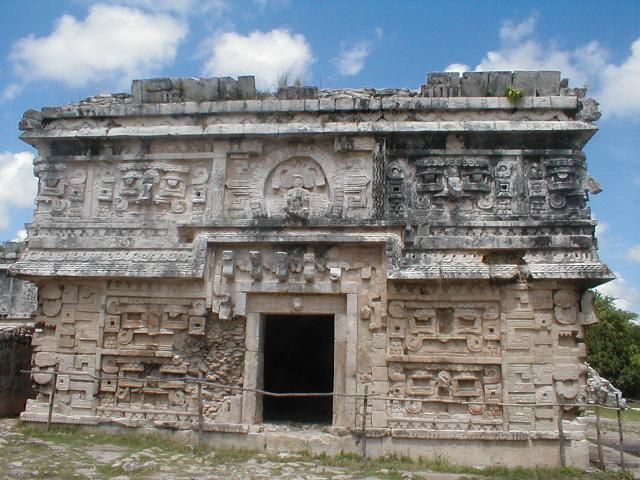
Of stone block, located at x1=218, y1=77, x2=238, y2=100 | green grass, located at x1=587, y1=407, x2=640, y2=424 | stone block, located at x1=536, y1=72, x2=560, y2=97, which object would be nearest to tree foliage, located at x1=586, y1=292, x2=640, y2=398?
green grass, located at x1=587, y1=407, x2=640, y2=424

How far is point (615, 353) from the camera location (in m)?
25.4

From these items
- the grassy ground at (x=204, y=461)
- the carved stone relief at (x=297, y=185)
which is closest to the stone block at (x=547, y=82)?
the carved stone relief at (x=297, y=185)

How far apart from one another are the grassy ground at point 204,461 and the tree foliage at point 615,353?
1872cm

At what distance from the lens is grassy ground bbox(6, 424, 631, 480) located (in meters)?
7.55

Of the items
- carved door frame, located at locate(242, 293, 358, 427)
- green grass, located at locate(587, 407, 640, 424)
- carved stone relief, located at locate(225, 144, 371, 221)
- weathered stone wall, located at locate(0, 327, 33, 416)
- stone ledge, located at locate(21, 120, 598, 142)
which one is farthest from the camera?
green grass, located at locate(587, 407, 640, 424)

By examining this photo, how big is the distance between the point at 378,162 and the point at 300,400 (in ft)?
20.2

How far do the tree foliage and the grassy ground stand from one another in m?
18.7

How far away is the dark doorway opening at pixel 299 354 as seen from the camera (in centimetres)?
1430

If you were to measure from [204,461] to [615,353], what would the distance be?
22419 millimetres

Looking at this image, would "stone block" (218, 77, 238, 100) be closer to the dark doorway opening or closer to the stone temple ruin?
the stone temple ruin

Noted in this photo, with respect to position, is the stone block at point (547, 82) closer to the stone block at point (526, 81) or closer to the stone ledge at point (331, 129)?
the stone block at point (526, 81)

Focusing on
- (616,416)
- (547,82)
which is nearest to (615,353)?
(616,416)

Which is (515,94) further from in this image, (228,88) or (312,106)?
(228,88)

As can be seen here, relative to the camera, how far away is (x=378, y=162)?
972cm
